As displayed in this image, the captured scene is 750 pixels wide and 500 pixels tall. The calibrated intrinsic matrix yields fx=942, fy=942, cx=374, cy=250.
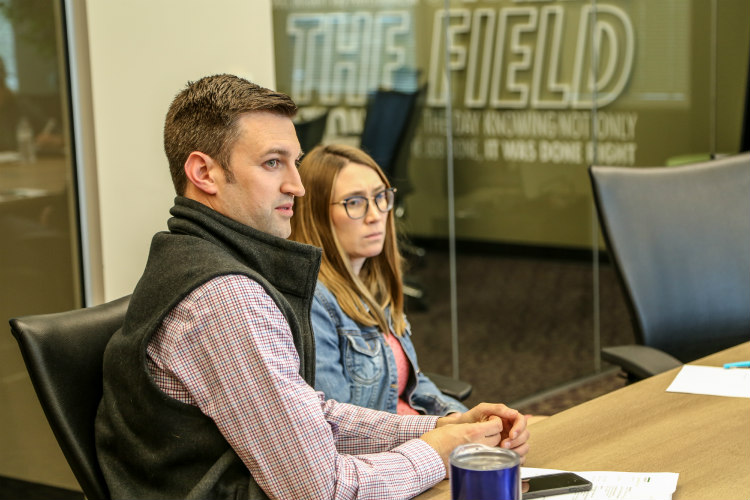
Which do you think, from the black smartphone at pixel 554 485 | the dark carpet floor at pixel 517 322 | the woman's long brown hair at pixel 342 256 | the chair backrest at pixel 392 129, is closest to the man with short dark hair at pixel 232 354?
the black smartphone at pixel 554 485

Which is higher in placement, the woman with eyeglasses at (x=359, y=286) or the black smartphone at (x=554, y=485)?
the woman with eyeglasses at (x=359, y=286)

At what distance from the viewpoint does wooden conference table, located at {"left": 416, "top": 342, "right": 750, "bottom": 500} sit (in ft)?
5.10

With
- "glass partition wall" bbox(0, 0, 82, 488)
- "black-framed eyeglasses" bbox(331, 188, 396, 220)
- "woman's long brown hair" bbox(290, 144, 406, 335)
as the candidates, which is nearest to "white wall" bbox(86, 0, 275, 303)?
"glass partition wall" bbox(0, 0, 82, 488)

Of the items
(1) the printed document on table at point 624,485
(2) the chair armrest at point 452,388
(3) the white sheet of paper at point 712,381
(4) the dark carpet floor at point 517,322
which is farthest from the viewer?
(4) the dark carpet floor at point 517,322

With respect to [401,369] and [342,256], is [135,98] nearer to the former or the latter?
[342,256]

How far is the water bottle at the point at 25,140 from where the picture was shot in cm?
280

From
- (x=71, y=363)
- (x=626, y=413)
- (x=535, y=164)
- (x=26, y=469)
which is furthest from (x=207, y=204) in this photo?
(x=535, y=164)

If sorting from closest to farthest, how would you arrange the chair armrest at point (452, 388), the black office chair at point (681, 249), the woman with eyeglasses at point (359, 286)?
the woman with eyeglasses at point (359, 286)
the chair armrest at point (452, 388)
the black office chair at point (681, 249)

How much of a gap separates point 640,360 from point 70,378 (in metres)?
1.38

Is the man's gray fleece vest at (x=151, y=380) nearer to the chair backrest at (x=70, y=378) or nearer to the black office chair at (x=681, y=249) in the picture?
the chair backrest at (x=70, y=378)

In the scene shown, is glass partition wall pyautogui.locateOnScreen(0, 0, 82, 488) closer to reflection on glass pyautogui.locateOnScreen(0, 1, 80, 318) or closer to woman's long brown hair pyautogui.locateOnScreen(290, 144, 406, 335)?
reflection on glass pyautogui.locateOnScreen(0, 1, 80, 318)

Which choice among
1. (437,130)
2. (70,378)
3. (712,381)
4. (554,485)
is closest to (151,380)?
(70,378)

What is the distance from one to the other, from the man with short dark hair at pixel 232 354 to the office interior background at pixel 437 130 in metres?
1.32

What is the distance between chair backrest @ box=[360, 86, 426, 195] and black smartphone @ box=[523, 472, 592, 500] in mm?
2291
